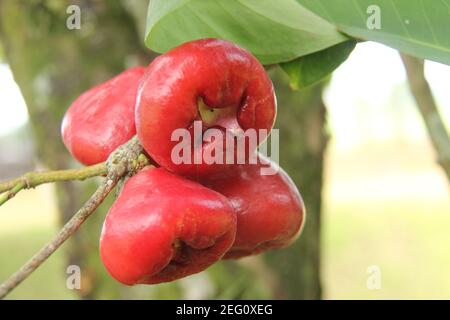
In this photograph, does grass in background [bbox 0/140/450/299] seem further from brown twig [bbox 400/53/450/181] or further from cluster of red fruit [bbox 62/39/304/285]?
cluster of red fruit [bbox 62/39/304/285]

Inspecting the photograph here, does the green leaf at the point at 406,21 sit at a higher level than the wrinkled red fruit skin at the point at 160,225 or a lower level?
higher

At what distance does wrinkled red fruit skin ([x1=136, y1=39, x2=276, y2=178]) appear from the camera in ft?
2.24

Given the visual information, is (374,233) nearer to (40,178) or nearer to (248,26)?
(248,26)

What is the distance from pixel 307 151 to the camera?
1.85 meters

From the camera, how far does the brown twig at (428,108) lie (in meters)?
1.25

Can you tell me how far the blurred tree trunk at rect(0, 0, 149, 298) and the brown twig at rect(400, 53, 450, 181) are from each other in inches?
28.6

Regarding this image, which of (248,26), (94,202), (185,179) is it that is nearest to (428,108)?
(248,26)

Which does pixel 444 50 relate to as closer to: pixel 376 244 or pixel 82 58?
pixel 82 58

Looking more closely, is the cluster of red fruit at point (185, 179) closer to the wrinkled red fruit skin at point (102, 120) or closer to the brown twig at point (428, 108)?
the wrinkled red fruit skin at point (102, 120)

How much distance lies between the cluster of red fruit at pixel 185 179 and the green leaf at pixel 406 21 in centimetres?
14

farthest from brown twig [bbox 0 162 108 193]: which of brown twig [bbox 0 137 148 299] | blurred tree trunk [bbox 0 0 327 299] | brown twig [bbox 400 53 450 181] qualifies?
blurred tree trunk [bbox 0 0 327 299]

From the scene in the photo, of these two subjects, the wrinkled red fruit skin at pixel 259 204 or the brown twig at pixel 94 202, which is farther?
the wrinkled red fruit skin at pixel 259 204

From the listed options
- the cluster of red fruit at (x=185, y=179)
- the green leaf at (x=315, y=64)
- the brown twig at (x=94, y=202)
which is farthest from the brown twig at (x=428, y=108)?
the brown twig at (x=94, y=202)
